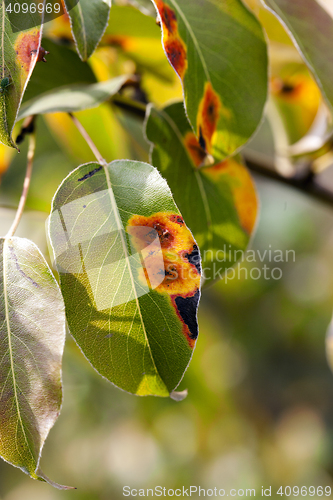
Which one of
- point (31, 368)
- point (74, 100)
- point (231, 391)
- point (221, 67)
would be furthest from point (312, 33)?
point (231, 391)

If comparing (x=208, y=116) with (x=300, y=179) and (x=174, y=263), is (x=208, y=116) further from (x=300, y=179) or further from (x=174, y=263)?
(x=300, y=179)

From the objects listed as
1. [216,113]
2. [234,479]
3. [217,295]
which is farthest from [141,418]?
[216,113]

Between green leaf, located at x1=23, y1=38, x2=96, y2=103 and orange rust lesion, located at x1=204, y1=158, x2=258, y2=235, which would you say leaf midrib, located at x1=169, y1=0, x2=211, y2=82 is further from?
green leaf, located at x1=23, y1=38, x2=96, y2=103

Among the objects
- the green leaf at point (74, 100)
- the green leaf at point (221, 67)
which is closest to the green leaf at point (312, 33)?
the green leaf at point (221, 67)

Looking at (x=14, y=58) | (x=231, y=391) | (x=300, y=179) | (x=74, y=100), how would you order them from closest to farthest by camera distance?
1. (x=14, y=58)
2. (x=74, y=100)
3. (x=300, y=179)
4. (x=231, y=391)

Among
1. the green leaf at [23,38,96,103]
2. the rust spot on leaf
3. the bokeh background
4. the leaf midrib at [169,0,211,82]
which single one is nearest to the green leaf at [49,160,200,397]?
the rust spot on leaf
